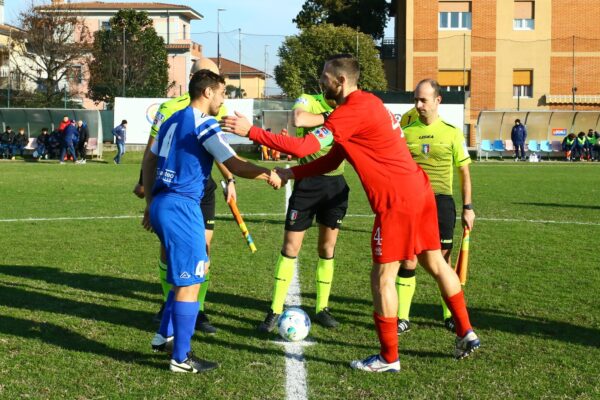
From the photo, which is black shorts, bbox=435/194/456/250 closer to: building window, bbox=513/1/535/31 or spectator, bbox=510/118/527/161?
spectator, bbox=510/118/527/161

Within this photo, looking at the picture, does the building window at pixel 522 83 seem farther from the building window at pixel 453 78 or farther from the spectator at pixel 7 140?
the spectator at pixel 7 140

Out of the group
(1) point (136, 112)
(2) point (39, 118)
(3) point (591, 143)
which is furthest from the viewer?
(3) point (591, 143)

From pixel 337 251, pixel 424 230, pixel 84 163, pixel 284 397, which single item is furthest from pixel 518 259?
pixel 84 163

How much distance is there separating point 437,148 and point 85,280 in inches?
156

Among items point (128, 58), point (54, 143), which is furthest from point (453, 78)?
point (54, 143)

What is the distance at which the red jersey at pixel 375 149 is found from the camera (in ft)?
15.9

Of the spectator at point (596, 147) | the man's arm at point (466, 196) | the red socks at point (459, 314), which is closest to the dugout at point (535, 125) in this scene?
the spectator at point (596, 147)

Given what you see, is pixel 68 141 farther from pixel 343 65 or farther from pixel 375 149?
pixel 375 149

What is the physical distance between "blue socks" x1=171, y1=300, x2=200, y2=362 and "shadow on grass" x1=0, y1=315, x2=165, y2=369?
0.23 m

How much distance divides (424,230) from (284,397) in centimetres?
149

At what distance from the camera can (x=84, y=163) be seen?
32.5 metres

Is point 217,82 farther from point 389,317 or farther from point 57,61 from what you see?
point 57,61

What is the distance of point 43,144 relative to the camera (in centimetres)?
3481

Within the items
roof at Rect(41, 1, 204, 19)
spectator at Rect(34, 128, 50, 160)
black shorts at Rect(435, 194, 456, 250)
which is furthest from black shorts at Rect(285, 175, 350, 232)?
roof at Rect(41, 1, 204, 19)
